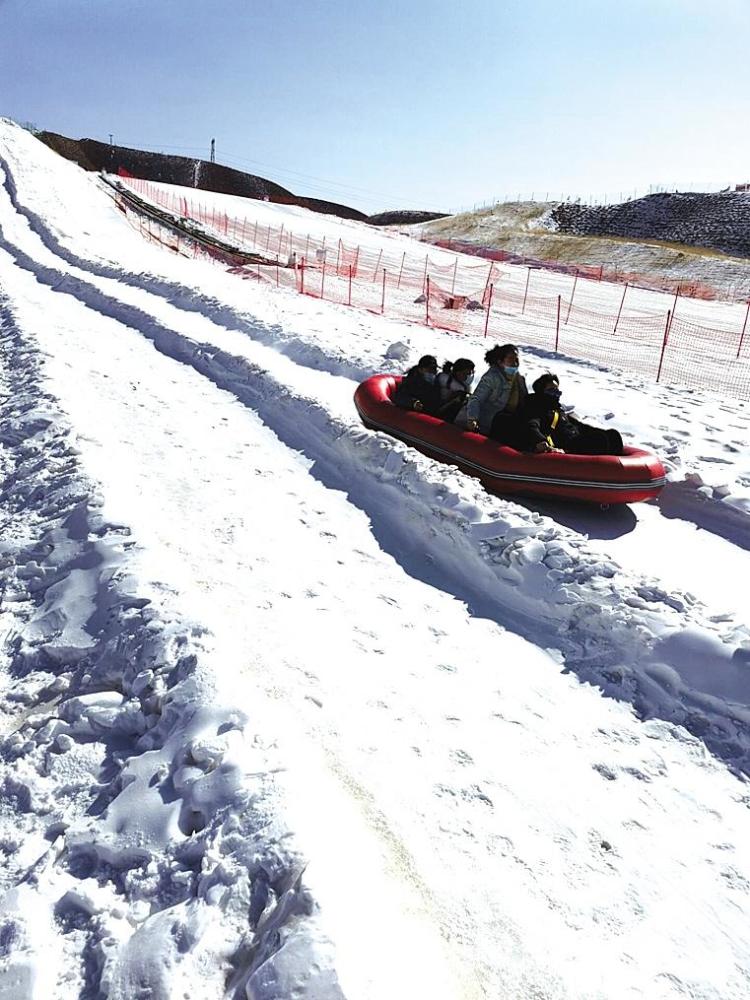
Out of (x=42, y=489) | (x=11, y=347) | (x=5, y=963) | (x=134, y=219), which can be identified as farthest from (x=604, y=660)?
(x=134, y=219)

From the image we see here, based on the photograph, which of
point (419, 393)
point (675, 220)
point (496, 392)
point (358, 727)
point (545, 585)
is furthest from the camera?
point (675, 220)

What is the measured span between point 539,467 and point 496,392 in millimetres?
1194

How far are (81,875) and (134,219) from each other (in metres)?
39.6

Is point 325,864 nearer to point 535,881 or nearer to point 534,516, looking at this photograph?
point 535,881

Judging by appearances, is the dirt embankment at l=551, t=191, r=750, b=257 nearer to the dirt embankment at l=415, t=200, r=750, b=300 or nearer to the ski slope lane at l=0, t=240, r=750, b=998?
the dirt embankment at l=415, t=200, r=750, b=300

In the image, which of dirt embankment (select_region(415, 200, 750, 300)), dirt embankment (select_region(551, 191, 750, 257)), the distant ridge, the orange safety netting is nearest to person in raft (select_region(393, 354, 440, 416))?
the orange safety netting

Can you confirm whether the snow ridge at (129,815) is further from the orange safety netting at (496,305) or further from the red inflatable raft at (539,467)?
the orange safety netting at (496,305)

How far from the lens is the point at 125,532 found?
5.01 m

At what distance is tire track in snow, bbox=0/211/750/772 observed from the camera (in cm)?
388

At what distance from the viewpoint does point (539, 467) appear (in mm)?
6137

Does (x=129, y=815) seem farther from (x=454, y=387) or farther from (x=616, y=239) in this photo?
(x=616, y=239)

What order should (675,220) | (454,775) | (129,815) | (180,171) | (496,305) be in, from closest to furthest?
1. (129,815)
2. (454,775)
3. (496,305)
4. (675,220)
5. (180,171)

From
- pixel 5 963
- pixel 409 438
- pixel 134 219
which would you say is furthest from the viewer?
pixel 134 219

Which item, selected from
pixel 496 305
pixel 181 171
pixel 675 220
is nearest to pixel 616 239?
pixel 675 220
